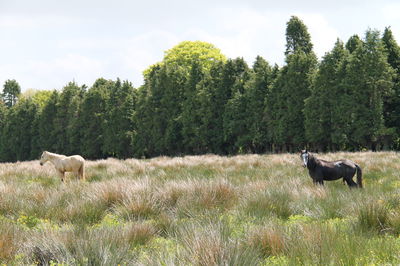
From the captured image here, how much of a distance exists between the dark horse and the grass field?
0.96 meters

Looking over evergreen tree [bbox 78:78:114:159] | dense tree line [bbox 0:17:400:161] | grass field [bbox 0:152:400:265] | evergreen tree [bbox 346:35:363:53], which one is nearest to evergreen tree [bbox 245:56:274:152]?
dense tree line [bbox 0:17:400:161]

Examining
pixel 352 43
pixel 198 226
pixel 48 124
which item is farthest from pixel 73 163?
pixel 48 124

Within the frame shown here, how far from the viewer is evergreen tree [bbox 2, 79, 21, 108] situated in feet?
302

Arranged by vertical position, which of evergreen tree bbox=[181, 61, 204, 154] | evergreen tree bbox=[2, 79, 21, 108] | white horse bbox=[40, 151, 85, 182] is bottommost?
white horse bbox=[40, 151, 85, 182]

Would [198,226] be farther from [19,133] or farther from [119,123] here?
[19,133]

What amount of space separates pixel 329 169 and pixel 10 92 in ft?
315

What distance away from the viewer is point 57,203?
779 centimetres

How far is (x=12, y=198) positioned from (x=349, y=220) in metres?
6.66

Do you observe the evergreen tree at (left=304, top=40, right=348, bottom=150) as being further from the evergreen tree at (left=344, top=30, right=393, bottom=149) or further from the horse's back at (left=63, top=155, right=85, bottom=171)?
the horse's back at (left=63, top=155, right=85, bottom=171)

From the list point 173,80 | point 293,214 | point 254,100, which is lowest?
point 293,214

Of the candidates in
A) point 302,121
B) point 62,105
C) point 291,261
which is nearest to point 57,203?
point 291,261

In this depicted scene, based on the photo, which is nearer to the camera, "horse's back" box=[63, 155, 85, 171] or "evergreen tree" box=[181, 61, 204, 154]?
"horse's back" box=[63, 155, 85, 171]

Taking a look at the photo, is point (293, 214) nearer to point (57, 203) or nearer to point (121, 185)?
point (121, 185)

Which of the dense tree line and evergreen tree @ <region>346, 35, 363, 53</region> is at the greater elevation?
evergreen tree @ <region>346, 35, 363, 53</region>
